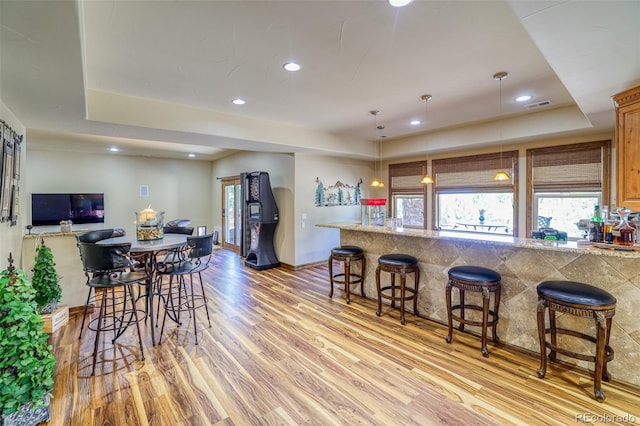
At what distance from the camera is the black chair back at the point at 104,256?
2.59 metres

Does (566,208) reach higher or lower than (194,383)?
higher

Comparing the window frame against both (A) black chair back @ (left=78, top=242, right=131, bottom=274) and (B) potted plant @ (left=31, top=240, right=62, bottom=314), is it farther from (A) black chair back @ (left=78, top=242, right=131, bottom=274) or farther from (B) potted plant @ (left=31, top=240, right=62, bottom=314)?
(B) potted plant @ (left=31, top=240, right=62, bottom=314)

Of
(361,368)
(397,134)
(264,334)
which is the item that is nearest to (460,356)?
(361,368)

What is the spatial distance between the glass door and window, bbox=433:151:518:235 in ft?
16.8

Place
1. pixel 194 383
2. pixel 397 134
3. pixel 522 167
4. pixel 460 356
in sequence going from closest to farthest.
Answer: pixel 194 383, pixel 460 356, pixel 522 167, pixel 397 134

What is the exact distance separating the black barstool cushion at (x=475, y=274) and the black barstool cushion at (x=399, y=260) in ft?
1.90

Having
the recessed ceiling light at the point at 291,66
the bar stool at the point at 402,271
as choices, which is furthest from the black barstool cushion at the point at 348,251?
the recessed ceiling light at the point at 291,66

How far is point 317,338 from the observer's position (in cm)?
312

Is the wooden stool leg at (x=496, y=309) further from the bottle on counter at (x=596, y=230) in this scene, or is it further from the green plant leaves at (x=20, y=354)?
the green plant leaves at (x=20, y=354)

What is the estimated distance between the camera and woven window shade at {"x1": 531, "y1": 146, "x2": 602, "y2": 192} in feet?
14.3

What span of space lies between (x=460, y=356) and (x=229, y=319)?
260cm

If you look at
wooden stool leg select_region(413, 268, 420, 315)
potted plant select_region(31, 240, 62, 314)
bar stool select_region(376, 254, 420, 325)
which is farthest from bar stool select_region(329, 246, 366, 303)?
potted plant select_region(31, 240, 62, 314)

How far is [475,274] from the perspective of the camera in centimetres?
283

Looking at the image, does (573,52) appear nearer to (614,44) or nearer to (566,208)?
(614,44)
